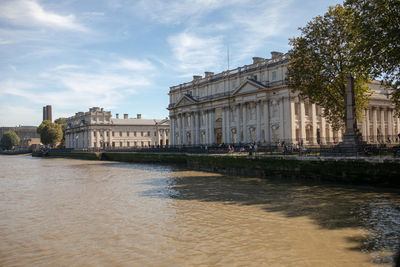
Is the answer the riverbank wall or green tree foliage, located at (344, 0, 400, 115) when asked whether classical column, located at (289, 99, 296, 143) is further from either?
green tree foliage, located at (344, 0, 400, 115)

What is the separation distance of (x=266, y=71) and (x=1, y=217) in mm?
43731

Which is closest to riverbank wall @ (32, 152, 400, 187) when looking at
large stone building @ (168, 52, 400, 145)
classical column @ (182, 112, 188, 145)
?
large stone building @ (168, 52, 400, 145)

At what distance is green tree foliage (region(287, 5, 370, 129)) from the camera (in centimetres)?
3164

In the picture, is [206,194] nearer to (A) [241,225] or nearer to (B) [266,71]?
(A) [241,225]

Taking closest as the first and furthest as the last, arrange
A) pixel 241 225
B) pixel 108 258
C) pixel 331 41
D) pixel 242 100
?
pixel 108 258 → pixel 241 225 → pixel 331 41 → pixel 242 100

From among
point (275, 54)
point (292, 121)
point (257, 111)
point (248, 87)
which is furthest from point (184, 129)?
point (292, 121)

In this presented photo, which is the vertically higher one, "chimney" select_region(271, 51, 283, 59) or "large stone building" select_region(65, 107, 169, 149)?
"chimney" select_region(271, 51, 283, 59)

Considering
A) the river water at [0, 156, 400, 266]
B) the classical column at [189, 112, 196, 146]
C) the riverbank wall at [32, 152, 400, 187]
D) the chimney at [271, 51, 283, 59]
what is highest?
the chimney at [271, 51, 283, 59]

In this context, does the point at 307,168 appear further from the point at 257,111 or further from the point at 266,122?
the point at 257,111

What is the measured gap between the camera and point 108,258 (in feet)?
37.9

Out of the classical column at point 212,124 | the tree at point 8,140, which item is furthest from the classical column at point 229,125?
the tree at point 8,140

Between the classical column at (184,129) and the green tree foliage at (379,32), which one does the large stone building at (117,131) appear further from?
the green tree foliage at (379,32)

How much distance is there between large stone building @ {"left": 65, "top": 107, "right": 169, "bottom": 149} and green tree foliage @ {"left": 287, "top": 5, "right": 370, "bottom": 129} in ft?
264

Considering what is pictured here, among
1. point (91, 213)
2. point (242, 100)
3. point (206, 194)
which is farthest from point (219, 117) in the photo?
point (91, 213)
